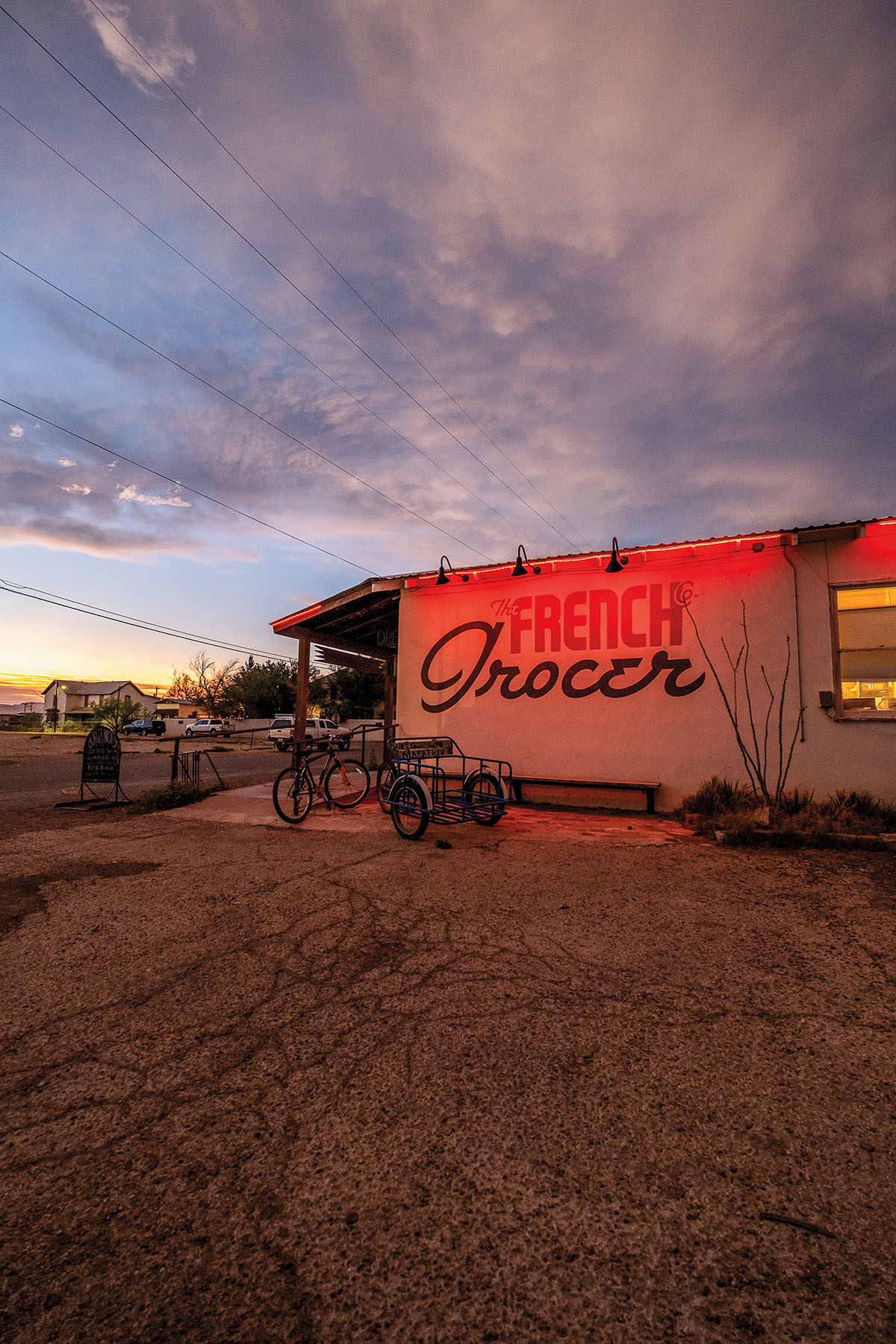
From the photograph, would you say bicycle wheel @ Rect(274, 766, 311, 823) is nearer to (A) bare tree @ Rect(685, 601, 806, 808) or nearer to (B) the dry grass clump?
(B) the dry grass clump

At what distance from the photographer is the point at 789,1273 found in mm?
1444

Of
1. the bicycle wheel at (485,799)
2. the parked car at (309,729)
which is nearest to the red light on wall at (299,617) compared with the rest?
the bicycle wheel at (485,799)

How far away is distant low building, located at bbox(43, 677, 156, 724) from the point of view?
75438 mm

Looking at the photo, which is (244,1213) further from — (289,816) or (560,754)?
(560,754)

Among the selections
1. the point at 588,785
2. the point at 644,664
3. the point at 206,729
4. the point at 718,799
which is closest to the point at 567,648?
the point at 644,664

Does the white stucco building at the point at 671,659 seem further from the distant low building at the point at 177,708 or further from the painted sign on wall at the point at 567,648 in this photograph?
the distant low building at the point at 177,708

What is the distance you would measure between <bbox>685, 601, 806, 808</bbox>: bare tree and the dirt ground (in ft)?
11.7

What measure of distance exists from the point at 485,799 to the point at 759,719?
159 inches

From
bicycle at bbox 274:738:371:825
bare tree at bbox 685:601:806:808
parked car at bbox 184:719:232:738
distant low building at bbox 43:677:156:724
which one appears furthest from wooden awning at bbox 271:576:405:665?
distant low building at bbox 43:677:156:724

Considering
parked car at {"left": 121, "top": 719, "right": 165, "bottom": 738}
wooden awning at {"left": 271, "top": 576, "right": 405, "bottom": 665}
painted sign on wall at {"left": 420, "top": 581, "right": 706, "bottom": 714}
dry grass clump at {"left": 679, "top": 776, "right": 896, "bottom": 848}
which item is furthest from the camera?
parked car at {"left": 121, "top": 719, "right": 165, "bottom": 738}

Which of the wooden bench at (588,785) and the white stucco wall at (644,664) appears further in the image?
the wooden bench at (588,785)

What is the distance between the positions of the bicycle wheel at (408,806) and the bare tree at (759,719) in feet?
14.7

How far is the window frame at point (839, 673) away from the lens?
720 cm

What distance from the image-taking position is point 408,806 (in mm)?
6574
